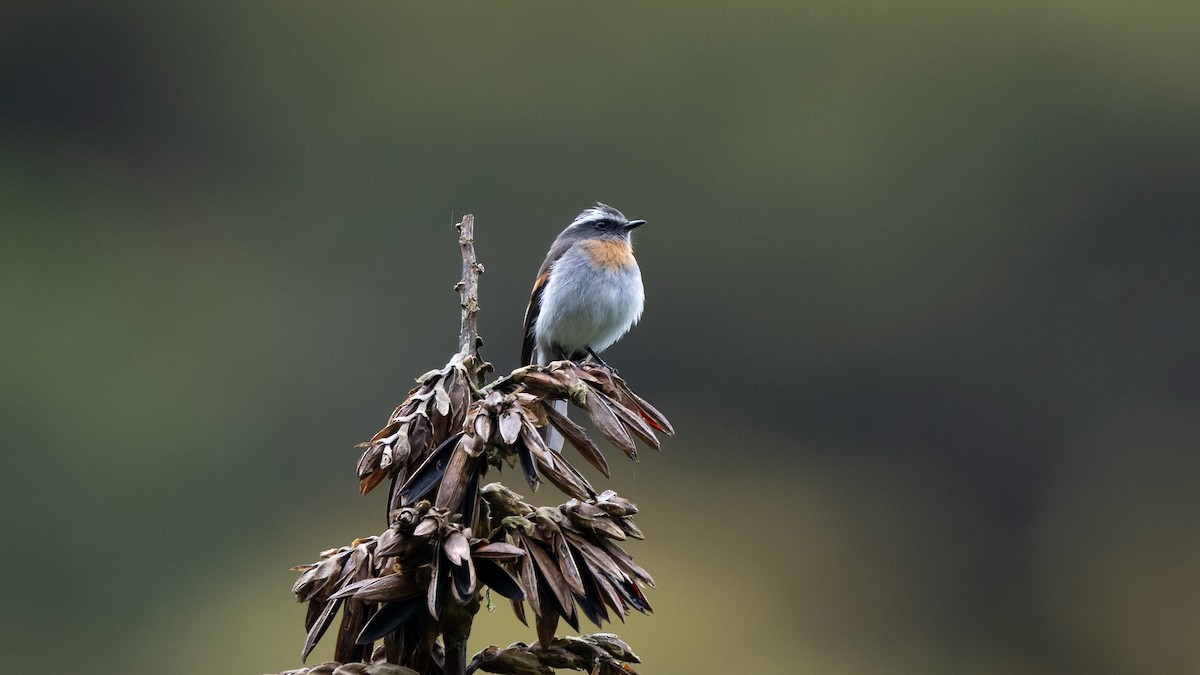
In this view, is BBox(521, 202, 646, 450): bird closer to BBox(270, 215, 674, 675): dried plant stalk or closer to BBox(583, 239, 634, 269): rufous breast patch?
BBox(583, 239, 634, 269): rufous breast patch

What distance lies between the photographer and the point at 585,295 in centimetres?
382

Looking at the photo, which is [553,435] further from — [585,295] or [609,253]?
[609,253]

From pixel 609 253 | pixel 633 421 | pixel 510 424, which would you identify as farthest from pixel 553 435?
pixel 609 253

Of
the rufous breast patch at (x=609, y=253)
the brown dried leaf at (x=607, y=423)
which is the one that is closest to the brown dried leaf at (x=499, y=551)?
the brown dried leaf at (x=607, y=423)

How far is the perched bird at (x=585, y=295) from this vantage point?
12.6 feet

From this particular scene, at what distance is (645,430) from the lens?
4.47 ft

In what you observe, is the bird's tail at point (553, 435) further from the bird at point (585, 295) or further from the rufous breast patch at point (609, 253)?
the rufous breast patch at point (609, 253)

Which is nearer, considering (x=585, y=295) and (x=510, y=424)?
(x=510, y=424)

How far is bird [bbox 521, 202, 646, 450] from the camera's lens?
3836 millimetres

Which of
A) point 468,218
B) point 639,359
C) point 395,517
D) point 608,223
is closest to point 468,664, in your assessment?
point 395,517

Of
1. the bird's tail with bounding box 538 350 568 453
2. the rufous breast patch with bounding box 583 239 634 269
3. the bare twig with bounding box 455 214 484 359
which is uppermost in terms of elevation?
the rufous breast patch with bounding box 583 239 634 269

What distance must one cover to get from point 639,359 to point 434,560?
27.4ft

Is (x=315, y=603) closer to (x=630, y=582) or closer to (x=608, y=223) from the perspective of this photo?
(x=630, y=582)

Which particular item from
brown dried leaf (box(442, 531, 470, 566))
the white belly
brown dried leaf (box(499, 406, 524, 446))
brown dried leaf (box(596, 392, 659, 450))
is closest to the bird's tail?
brown dried leaf (box(596, 392, 659, 450))
